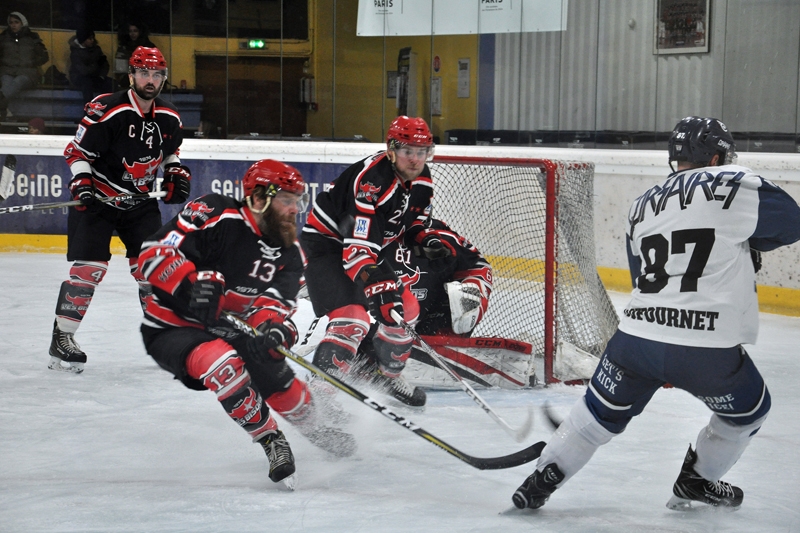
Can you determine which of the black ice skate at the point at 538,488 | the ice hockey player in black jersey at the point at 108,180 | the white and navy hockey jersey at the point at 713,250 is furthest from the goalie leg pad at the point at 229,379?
the ice hockey player in black jersey at the point at 108,180

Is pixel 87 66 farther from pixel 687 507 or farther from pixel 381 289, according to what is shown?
pixel 687 507

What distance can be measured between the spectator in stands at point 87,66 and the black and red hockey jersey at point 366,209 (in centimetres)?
483

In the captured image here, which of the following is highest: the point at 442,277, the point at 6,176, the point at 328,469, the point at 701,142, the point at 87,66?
the point at 87,66

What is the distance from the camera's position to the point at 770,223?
6.39ft

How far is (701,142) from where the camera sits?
2.09 m

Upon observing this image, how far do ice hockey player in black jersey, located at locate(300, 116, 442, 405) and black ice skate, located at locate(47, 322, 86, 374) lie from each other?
3.52ft

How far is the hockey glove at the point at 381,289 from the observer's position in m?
3.02

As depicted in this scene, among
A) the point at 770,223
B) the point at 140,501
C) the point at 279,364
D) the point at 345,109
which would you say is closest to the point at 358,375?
the point at 279,364

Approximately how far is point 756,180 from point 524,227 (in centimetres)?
228

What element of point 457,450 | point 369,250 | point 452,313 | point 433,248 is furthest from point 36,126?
point 457,450

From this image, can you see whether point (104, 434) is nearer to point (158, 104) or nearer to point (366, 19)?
point (158, 104)

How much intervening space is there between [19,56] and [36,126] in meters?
Answer: 0.66

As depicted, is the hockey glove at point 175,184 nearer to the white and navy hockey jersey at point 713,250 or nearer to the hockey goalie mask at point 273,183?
the hockey goalie mask at point 273,183

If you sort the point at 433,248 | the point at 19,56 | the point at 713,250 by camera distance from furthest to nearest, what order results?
the point at 19,56, the point at 433,248, the point at 713,250
